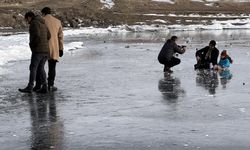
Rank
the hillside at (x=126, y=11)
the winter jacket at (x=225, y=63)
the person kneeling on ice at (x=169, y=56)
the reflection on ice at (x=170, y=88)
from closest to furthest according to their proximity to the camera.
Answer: the reflection on ice at (x=170, y=88), the person kneeling on ice at (x=169, y=56), the winter jacket at (x=225, y=63), the hillside at (x=126, y=11)

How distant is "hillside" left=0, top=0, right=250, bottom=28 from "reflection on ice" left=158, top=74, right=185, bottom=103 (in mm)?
46205

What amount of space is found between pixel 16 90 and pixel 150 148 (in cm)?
601

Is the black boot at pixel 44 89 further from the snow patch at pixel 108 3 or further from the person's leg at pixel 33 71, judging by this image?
the snow patch at pixel 108 3

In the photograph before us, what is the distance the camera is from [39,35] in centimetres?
1180

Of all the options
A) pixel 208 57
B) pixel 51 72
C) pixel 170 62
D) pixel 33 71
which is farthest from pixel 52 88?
pixel 208 57

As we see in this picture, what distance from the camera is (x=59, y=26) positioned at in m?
12.4

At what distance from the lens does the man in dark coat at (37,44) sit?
1176 centimetres

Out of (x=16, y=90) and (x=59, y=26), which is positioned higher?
(x=59, y=26)

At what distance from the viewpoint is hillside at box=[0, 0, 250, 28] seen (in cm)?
6619

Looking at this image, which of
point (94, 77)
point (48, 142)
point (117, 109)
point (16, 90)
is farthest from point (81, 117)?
point (94, 77)

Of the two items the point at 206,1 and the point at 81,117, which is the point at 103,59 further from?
the point at 206,1

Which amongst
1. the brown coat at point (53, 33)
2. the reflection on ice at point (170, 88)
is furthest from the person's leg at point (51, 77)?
the reflection on ice at point (170, 88)

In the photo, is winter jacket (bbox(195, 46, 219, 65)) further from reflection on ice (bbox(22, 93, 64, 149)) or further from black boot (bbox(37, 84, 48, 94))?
reflection on ice (bbox(22, 93, 64, 149))

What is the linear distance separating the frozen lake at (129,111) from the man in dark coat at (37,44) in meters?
0.37
